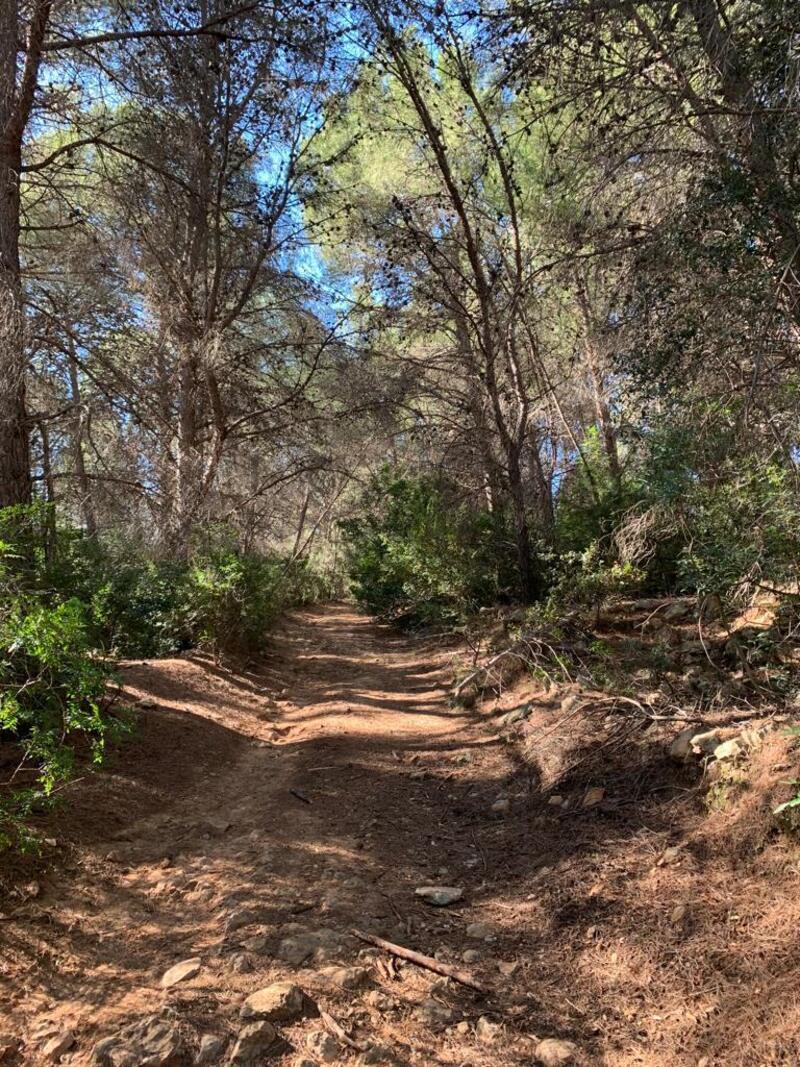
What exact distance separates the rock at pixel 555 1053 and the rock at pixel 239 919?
1355 millimetres

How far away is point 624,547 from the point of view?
6.12 m

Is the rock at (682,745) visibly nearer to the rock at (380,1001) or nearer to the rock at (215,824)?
the rock at (380,1001)

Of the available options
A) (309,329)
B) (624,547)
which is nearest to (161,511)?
(309,329)

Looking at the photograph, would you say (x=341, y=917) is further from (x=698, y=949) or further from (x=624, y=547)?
(x=624, y=547)

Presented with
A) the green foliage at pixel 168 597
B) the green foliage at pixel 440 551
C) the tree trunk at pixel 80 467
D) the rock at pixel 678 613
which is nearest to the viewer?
the rock at pixel 678 613

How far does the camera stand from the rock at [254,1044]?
2.18 meters

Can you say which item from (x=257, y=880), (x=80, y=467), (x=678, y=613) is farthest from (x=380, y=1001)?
(x=80, y=467)

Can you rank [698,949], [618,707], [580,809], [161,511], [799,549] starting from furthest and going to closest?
1. [161,511]
2. [618,707]
3. [799,549]
4. [580,809]
5. [698,949]

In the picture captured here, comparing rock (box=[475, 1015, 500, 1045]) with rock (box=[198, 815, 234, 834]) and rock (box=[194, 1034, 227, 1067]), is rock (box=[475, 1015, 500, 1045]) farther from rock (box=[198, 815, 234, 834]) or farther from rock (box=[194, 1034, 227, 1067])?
rock (box=[198, 815, 234, 834])

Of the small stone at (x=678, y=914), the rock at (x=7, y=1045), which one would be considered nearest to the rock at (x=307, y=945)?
the rock at (x=7, y=1045)

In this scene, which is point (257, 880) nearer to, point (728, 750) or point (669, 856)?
point (669, 856)

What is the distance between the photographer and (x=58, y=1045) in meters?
2.21

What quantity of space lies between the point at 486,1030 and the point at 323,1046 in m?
0.60

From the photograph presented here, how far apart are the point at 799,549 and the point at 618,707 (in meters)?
1.63
